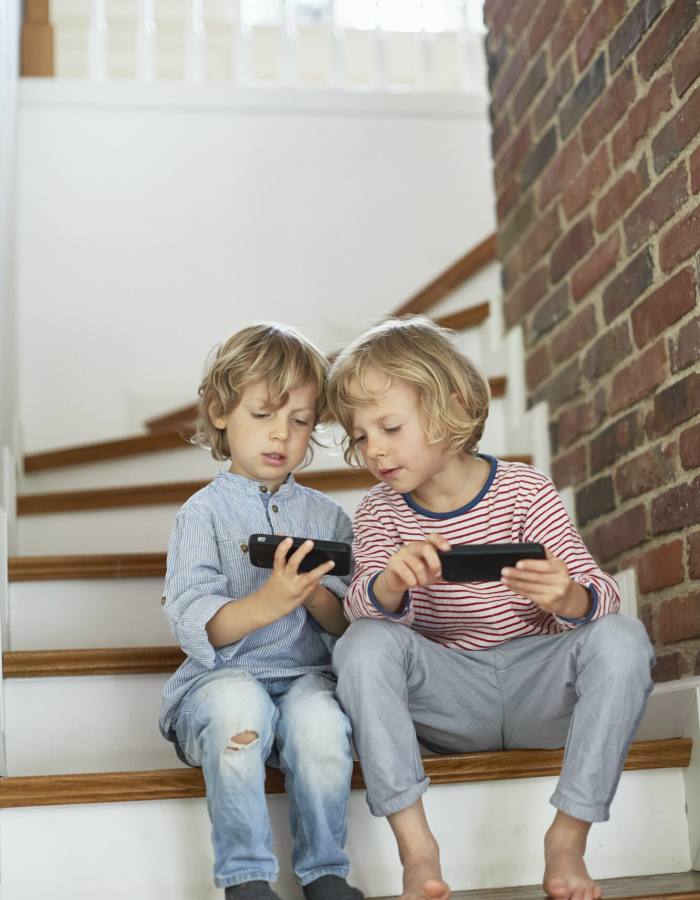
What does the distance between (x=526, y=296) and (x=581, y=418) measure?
0.41 m

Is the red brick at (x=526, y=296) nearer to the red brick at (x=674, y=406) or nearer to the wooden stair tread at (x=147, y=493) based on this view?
the wooden stair tread at (x=147, y=493)

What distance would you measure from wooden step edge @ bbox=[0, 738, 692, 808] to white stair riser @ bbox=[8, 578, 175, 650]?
0.59 metres

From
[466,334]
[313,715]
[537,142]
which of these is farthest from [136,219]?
[313,715]

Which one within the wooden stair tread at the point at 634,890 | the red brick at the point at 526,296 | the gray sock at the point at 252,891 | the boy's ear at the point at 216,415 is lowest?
the wooden stair tread at the point at 634,890

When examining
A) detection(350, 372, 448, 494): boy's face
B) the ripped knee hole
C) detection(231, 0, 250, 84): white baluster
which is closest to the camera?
the ripped knee hole

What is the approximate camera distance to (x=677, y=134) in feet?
5.40

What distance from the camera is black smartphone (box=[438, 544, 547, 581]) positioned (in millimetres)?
1275

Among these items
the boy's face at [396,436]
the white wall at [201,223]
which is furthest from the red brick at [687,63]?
the white wall at [201,223]

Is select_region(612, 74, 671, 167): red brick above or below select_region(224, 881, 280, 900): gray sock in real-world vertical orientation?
above

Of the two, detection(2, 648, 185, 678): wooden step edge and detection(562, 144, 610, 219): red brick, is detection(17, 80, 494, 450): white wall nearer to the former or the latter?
detection(562, 144, 610, 219): red brick

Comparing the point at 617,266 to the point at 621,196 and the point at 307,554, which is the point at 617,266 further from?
the point at 307,554

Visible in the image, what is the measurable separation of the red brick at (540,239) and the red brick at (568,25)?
311 millimetres

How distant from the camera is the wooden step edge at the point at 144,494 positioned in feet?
7.28

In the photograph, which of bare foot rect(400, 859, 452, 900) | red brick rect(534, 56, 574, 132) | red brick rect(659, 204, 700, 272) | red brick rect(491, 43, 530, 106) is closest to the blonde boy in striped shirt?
bare foot rect(400, 859, 452, 900)
